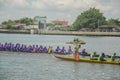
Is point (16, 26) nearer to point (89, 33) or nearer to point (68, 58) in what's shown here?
point (89, 33)

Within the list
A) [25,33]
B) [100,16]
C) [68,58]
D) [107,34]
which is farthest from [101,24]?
[68,58]

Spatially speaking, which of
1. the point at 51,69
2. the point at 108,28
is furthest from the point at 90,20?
the point at 51,69

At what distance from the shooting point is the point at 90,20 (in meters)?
154

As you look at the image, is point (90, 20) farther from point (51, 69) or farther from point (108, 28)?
point (51, 69)

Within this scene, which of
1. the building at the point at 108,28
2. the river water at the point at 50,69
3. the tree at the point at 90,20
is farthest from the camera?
the tree at the point at 90,20

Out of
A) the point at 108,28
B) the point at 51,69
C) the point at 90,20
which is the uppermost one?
the point at 90,20

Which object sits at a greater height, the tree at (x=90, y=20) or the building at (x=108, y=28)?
the tree at (x=90, y=20)

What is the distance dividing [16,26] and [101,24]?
155 ft

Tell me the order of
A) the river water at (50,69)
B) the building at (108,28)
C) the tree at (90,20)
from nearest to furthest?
the river water at (50,69), the building at (108,28), the tree at (90,20)

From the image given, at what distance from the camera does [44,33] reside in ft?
545

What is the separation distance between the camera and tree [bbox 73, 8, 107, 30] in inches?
5926

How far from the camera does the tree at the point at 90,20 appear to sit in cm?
15052

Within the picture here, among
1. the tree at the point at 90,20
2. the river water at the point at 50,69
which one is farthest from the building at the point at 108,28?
the river water at the point at 50,69

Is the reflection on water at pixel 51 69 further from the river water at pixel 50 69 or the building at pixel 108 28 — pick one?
the building at pixel 108 28
